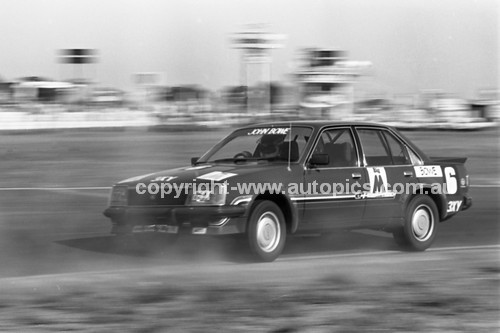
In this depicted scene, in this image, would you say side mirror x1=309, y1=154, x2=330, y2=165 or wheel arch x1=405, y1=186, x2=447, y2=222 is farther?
wheel arch x1=405, y1=186, x2=447, y2=222

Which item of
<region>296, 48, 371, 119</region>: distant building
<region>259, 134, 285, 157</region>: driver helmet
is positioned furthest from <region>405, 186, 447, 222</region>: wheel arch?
<region>296, 48, 371, 119</region>: distant building

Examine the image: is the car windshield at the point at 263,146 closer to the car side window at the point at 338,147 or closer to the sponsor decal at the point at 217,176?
the car side window at the point at 338,147

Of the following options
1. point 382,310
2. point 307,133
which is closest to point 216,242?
point 307,133

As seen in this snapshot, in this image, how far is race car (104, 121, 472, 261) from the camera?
7.37 m

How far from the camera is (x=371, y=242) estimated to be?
921 centimetres

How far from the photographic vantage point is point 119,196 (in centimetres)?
783

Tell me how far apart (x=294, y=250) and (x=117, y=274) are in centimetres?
228

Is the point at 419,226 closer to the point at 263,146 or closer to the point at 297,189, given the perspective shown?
the point at 297,189

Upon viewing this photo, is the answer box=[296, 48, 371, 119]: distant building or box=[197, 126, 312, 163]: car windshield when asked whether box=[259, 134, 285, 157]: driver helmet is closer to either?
box=[197, 126, 312, 163]: car windshield

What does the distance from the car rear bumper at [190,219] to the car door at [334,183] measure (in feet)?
2.76

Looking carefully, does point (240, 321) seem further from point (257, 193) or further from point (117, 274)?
point (257, 193)

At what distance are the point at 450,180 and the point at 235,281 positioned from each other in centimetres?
371

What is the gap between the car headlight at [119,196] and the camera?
25.5 ft

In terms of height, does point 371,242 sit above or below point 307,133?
below
